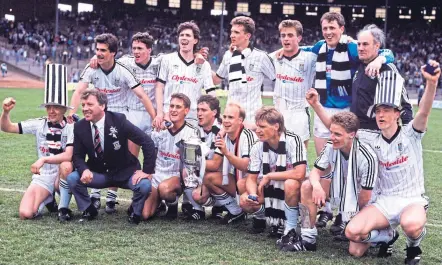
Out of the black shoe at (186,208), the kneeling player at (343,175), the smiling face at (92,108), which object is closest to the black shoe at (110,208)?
the black shoe at (186,208)

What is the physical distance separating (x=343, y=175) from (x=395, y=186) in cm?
46

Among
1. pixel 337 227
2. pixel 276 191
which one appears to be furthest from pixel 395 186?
pixel 276 191

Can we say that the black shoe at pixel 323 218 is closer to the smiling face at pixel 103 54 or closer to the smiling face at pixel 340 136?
the smiling face at pixel 340 136

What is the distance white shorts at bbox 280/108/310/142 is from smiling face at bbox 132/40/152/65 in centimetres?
181

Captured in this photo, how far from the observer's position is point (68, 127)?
6.30 meters

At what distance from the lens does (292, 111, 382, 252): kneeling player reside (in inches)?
203

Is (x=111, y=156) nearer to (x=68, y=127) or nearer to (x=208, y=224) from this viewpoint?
(x=68, y=127)

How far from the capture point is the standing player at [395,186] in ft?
16.4

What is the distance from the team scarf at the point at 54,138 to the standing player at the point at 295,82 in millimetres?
2403

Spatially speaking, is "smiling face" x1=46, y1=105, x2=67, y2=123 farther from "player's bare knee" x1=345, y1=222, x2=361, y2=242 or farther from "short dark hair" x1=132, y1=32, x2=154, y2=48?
"player's bare knee" x1=345, y1=222, x2=361, y2=242

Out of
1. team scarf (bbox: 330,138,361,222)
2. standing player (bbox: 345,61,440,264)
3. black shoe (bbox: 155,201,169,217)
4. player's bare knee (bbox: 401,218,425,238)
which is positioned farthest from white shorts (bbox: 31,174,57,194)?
player's bare knee (bbox: 401,218,425,238)

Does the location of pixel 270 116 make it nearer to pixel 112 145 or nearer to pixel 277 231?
pixel 277 231

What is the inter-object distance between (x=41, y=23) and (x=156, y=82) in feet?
143

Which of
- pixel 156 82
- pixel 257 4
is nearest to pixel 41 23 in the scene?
pixel 257 4
